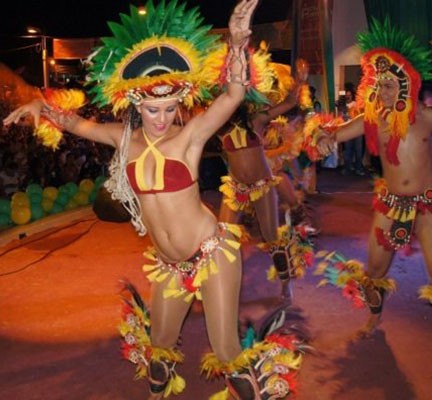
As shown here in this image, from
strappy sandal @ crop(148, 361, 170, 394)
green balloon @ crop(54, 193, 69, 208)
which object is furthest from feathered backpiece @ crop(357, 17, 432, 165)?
green balloon @ crop(54, 193, 69, 208)

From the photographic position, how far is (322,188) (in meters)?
12.3

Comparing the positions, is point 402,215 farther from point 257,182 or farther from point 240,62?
point 240,62

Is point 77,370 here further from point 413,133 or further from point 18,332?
point 413,133

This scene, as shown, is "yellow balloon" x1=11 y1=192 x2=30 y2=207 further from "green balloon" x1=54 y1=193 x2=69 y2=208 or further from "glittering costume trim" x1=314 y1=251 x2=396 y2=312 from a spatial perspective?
"glittering costume trim" x1=314 y1=251 x2=396 y2=312

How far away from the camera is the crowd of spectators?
9336 mm

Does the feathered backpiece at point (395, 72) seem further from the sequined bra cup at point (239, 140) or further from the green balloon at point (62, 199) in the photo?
the green balloon at point (62, 199)

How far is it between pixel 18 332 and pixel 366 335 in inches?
111

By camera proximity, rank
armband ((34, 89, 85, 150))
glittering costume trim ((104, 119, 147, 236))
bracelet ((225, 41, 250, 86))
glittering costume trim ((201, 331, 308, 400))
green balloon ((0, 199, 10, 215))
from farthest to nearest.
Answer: green balloon ((0, 199, 10, 215))
armband ((34, 89, 85, 150))
glittering costume trim ((104, 119, 147, 236))
glittering costume trim ((201, 331, 308, 400))
bracelet ((225, 41, 250, 86))

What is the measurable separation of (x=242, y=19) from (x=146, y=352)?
1.89 meters

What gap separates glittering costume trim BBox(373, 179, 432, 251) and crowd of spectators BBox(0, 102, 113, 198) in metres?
5.66

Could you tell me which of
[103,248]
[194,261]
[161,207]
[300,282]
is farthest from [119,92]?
[103,248]

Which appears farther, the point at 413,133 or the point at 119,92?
the point at 413,133

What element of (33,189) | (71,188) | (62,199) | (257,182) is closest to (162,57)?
(257,182)

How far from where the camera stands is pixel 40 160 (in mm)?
9719
